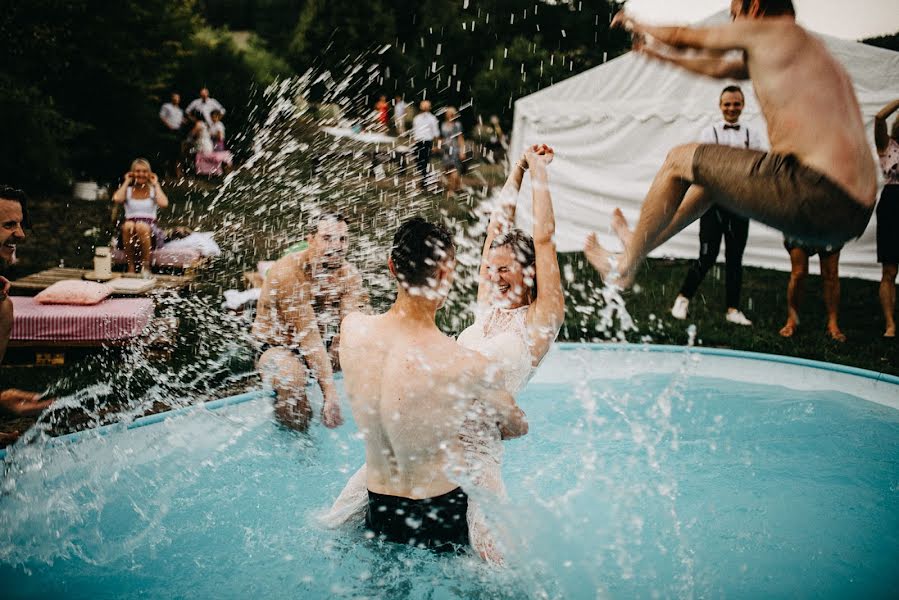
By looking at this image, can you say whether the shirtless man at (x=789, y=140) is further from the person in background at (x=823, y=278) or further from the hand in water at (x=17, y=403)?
the person in background at (x=823, y=278)

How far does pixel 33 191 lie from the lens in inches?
561

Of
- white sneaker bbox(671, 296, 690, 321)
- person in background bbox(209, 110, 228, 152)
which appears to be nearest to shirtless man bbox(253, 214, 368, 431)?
white sneaker bbox(671, 296, 690, 321)

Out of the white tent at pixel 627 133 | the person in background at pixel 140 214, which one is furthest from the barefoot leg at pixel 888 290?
the person in background at pixel 140 214

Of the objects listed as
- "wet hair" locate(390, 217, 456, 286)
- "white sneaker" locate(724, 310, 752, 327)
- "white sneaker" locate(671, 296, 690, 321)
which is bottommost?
"white sneaker" locate(724, 310, 752, 327)

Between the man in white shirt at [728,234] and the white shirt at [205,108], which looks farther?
Result: the white shirt at [205,108]

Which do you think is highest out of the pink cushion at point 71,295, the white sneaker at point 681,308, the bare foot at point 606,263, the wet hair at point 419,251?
the wet hair at point 419,251

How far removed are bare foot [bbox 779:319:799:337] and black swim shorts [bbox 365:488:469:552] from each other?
5.37 m

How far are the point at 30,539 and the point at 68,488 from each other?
418mm

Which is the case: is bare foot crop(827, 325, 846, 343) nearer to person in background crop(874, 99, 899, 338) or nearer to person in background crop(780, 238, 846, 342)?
person in background crop(780, 238, 846, 342)

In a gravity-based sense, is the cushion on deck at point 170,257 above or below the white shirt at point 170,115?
below

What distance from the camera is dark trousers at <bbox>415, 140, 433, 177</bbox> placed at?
650 inches

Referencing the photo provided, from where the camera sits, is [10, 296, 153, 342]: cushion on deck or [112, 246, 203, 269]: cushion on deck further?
[112, 246, 203, 269]: cushion on deck

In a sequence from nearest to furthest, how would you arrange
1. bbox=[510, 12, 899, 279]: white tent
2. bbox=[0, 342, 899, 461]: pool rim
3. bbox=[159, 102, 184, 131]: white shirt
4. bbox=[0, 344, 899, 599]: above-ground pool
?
bbox=[0, 344, 899, 599]: above-ground pool, bbox=[0, 342, 899, 461]: pool rim, bbox=[510, 12, 899, 279]: white tent, bbox=[159, 102, 184, 131]: white shirt

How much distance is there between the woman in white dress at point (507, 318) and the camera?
3.02 metres
